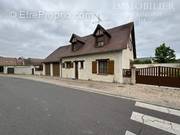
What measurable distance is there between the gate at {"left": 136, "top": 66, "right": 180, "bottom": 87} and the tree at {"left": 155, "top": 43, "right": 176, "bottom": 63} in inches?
1502

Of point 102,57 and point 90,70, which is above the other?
point 102,57

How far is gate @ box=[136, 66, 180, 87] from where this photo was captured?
11448 mm

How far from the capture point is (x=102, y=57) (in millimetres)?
17375

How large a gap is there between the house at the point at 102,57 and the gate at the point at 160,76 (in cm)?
233

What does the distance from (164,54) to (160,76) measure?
39970mm

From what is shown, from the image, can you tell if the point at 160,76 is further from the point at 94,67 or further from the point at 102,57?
the point at 94,67

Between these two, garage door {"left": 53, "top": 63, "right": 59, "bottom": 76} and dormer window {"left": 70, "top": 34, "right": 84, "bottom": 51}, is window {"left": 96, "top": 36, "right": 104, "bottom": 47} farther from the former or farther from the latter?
garage door {"left": 53, "top": 63, "right": 59, "bottom": 76}

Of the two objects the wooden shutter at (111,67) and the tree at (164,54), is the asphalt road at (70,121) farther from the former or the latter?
the tree at (164,54)

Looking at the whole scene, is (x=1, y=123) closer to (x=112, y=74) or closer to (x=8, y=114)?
(x=8, y=114)

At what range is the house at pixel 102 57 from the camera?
15.9 meters

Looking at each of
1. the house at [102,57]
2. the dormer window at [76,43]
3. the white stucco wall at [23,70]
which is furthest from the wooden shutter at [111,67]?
the white stucco wall at [23,70]

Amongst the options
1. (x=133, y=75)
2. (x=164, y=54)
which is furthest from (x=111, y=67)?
(x=164, y=54)

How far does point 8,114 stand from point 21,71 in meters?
41.3

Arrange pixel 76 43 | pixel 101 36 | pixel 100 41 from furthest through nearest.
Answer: pixel 76 43
pixel 100 41
pixel 101 36
